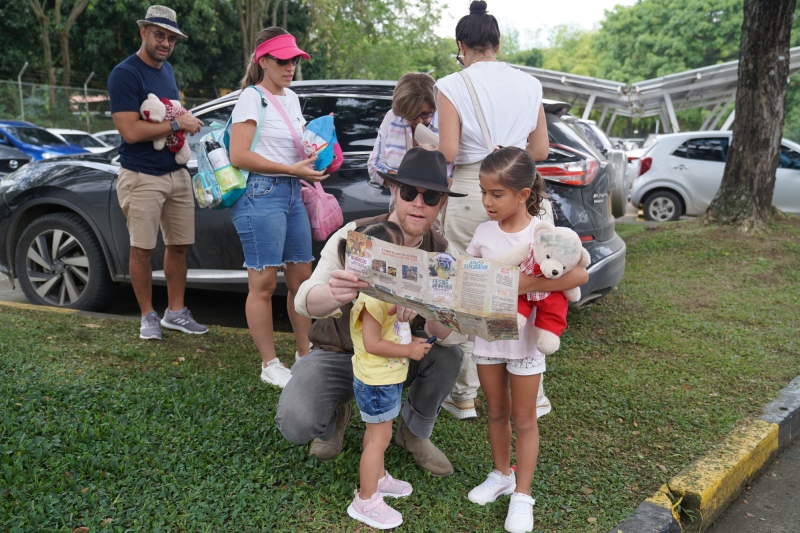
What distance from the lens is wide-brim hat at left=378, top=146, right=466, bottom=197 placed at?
2.74 metres

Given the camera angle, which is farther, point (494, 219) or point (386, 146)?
point (386, 146)

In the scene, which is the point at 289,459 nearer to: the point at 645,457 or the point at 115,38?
the point at 645,457

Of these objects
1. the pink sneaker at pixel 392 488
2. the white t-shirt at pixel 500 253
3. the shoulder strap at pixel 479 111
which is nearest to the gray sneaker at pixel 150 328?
the pink sneaker at pixel 392 488

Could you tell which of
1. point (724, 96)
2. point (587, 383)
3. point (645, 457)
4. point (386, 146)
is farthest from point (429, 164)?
point (724, 96)

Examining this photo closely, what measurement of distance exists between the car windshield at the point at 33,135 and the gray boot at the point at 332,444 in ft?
50.9

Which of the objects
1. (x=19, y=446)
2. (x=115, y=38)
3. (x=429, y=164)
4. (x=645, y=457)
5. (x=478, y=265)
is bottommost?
(x=645, y=457)

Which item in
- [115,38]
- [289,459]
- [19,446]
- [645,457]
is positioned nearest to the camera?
[19,446]

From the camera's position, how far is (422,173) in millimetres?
2752

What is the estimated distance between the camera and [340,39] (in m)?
28.4

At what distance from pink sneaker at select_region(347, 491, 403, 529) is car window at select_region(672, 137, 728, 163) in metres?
11.3

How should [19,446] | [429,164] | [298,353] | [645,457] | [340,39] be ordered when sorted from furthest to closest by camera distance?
[340,39], [298,353], [645,457], [19,446], [429,164]

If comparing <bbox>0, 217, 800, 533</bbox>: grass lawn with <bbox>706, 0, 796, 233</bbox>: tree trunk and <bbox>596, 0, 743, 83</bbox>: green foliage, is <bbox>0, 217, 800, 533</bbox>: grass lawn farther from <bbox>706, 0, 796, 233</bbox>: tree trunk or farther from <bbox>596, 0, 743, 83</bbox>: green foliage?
<bbox>596, 0, 743, 83</bbox>: green foliage

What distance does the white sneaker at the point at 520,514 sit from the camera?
2.85m

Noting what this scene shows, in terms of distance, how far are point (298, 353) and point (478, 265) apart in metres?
2.24
